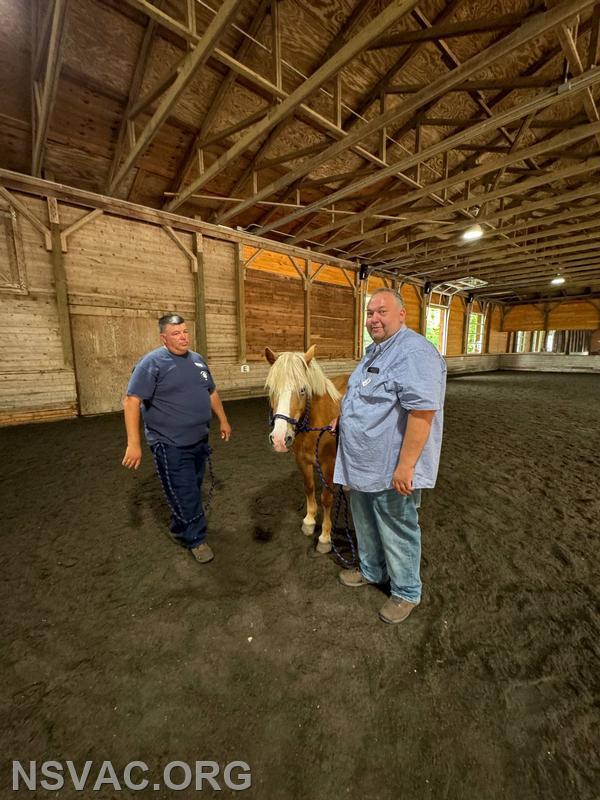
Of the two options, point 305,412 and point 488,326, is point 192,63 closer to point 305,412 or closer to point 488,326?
point 305,412

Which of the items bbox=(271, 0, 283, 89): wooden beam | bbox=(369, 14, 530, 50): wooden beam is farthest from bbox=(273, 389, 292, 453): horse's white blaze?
bbox=(369, 14, 530, 50): wooden beam

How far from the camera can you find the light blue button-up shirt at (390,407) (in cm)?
175

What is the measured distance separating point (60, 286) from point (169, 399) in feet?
23.4

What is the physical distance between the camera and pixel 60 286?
728cm

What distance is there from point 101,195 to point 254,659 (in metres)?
10.00

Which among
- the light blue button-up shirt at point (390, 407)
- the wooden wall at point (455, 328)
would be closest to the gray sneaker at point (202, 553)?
the light blue button-up shirt at point (390, 407)

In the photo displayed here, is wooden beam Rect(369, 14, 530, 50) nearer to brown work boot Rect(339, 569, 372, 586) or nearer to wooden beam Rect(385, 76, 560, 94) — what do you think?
wooden beam Rect(385, 76, 560, 94)

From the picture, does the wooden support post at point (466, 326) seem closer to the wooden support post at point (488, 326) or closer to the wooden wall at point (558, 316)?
the wooden support post at point (488, 326)

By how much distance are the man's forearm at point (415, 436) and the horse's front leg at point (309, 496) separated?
1409mm

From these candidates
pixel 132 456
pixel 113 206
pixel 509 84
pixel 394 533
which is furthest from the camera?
pixel 113 206

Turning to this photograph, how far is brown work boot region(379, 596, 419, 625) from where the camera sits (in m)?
2.15

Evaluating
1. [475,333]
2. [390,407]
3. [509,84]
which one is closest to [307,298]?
[509,84]

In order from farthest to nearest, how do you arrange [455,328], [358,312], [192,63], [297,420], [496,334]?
1. [496,334]
2. [455,328]
3. [358,312]
4. [192,63]
5. [297,420]

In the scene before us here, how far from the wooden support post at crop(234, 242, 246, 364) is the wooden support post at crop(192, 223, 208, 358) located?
1.19 m
